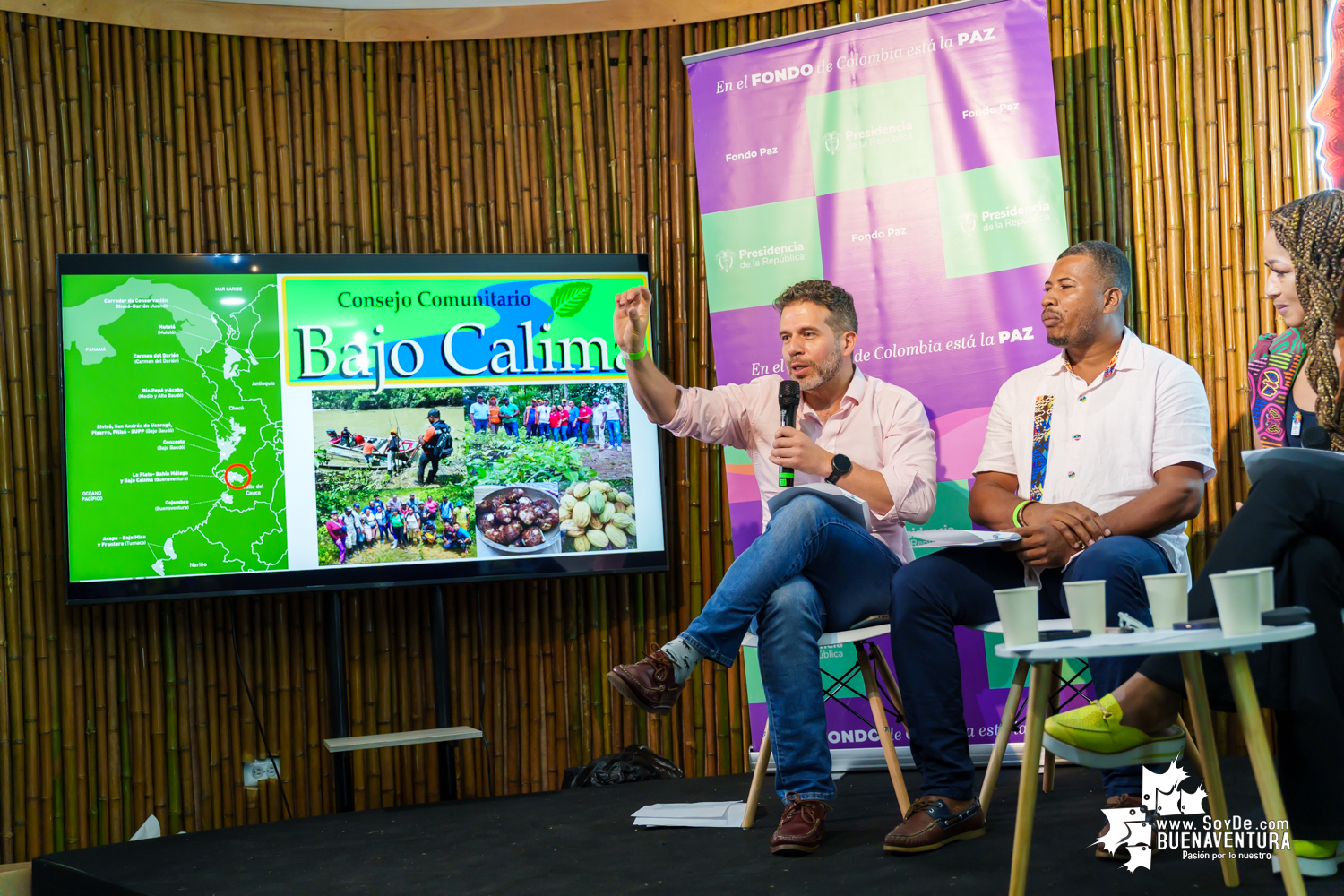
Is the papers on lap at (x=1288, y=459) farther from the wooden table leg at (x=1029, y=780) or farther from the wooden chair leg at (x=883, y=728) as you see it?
the wooden chair leg at (x=883, y=728)

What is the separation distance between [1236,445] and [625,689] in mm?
2207

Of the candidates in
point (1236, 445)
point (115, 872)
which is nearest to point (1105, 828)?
point (1236, 445)

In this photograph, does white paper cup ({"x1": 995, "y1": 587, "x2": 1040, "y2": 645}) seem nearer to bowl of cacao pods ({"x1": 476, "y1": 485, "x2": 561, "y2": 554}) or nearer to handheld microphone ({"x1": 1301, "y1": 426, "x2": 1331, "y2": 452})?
handheld microphone ({"x1": 1301, "y1": 426, "x2": 1331, "y2": 452})

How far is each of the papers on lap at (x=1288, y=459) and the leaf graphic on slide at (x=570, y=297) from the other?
225 cm

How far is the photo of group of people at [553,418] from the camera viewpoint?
3477 mm

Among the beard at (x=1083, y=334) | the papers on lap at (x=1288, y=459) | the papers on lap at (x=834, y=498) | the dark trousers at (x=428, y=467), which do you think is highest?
the beard at (x=1083, y=334)

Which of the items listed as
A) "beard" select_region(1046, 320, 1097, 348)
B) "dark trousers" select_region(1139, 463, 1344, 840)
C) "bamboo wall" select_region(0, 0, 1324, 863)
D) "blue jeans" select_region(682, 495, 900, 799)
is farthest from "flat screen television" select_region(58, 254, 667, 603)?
"dark trousers" select_region(1139, 463, 1344, 840)

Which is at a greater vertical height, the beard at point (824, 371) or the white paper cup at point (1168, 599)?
the beard at point (824, 371)

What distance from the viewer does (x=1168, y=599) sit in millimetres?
A: 1482

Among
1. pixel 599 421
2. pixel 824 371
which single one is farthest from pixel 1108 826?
pixel 599 421

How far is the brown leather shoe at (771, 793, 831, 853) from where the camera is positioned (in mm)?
2084

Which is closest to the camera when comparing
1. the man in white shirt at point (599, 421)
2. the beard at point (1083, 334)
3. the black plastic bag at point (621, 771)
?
the beard at point (1083, 334)

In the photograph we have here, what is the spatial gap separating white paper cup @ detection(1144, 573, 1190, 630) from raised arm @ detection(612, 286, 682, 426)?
1.46 m

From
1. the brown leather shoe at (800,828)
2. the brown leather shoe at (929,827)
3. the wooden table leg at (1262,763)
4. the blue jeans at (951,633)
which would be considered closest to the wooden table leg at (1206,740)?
the wooden table leg at (1262,763)
